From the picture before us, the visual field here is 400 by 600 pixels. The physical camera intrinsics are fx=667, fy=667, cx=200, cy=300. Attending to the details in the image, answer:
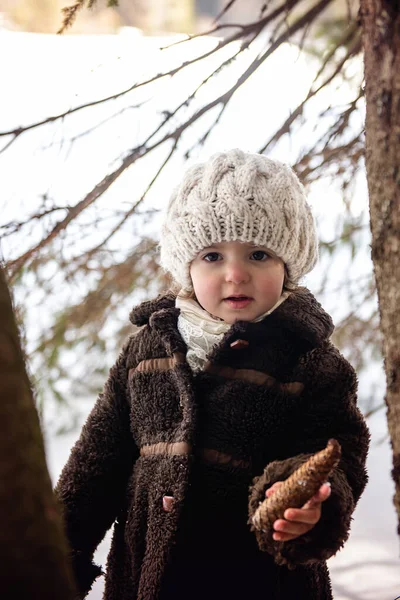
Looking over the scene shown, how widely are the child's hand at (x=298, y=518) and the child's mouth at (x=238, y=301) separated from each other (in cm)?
41

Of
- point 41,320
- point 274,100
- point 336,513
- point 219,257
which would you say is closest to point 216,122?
point 274,100

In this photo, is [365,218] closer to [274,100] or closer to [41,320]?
[274,100]

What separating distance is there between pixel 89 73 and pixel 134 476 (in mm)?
1279

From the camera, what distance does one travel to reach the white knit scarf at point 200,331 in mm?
1476

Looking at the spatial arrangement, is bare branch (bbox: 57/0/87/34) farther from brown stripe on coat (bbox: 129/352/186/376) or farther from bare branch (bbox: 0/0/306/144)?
brown stripe on coat (bbox: 129/352/186/376)

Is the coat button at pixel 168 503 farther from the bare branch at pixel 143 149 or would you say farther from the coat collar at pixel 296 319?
the bare branch at pixel 143 149

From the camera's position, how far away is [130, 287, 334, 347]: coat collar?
4.67 feet

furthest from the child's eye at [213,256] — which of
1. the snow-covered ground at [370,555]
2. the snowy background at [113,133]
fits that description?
the snow-covered ground at [370,555]

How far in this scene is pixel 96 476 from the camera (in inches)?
61.9

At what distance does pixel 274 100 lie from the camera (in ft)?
9.10

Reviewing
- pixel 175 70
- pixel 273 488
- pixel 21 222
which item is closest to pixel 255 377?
pixel 273 488

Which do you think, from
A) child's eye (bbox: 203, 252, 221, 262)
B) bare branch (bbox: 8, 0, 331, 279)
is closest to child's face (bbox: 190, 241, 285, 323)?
child's eye (bbox: 203, 252, 221, 262)

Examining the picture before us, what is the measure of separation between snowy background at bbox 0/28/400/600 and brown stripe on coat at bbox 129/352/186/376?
28.1 inches

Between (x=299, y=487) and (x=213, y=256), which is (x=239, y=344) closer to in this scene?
(x=213, y=256)
